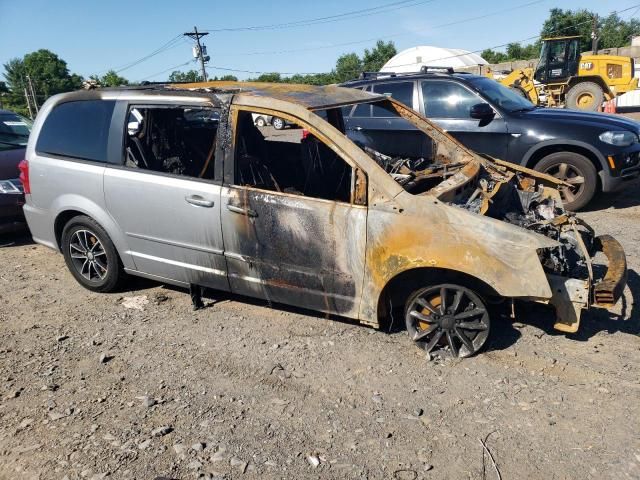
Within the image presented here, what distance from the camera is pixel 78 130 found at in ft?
14.8

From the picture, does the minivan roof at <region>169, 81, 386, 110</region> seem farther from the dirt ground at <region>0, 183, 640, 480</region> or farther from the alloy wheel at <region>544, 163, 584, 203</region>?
the alloy wheel at <region>544, 163, 584, 203</region>

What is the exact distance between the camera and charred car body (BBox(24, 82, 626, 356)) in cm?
329

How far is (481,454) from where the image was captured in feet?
8.73

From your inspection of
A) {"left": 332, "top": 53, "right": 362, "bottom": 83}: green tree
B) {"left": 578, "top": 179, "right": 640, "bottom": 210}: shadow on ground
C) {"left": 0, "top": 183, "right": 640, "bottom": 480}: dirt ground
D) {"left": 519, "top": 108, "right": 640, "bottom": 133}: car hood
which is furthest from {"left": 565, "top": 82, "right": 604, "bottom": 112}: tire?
{"left": 332, "top": 53, "right": 362, "bottom": 83}: green tree

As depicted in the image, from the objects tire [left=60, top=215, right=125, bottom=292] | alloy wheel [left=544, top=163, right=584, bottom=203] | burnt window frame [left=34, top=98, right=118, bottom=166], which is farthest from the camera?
alloy wheel [left=544, top=163, right=584, bottom=203]

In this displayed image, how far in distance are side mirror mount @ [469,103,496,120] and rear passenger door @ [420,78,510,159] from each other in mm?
101

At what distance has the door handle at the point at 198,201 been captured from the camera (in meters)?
3.82

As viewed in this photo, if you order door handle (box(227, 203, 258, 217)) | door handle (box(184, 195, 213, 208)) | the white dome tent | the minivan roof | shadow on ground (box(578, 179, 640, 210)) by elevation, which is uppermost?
the white dome tent

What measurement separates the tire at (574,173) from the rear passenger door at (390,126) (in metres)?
2.03

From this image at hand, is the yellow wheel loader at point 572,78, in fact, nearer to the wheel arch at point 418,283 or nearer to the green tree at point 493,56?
the wheel arch at point 418,283

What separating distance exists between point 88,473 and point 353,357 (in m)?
1.81

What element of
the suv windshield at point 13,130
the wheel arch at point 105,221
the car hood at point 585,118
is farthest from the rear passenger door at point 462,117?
the suv windshield at point 13,130

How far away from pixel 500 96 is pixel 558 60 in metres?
13.6

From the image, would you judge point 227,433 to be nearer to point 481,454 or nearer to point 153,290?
point 481,454
